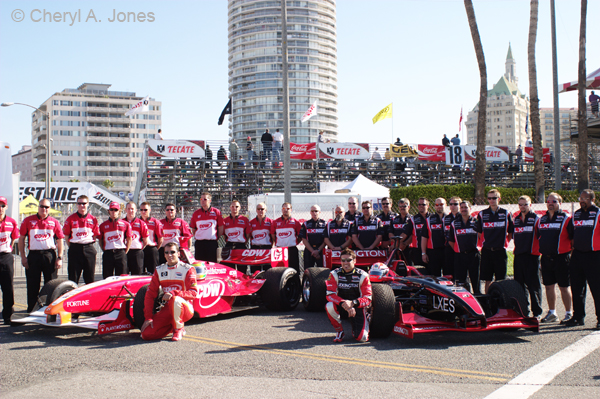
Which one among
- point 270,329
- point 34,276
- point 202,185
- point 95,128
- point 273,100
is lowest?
point 270,329

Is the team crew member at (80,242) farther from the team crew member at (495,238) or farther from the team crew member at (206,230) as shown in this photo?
the team crew member at (495,238)

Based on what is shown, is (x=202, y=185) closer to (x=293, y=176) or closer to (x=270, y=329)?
(x=293, y=176)

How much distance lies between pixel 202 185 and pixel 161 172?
2.00m

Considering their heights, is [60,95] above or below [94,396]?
above

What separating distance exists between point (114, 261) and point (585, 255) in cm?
740

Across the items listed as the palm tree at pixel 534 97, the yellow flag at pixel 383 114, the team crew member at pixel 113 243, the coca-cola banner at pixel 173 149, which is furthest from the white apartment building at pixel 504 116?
the team crew member at pixel 113 243

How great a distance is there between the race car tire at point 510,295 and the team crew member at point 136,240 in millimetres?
6024

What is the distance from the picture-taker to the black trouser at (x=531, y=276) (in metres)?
8.30

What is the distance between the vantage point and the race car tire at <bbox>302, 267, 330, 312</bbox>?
30.3 ft

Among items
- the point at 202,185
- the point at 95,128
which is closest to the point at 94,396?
the point at 202,185

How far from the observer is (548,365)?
5.83 metres

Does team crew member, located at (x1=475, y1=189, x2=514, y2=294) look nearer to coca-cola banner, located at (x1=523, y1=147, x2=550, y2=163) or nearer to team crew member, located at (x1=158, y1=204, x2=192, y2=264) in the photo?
team crew member, located at (x1=158, y1=204, x2=192, y2=264)

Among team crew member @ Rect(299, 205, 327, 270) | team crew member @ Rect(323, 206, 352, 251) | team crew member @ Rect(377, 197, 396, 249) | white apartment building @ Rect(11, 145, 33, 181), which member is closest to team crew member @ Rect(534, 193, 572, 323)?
team crew member @ Rect(377, 197, 396, 249)

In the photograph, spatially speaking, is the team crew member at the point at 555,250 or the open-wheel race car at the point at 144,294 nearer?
the open-wheel race car at the point at 144,294
